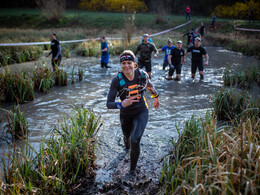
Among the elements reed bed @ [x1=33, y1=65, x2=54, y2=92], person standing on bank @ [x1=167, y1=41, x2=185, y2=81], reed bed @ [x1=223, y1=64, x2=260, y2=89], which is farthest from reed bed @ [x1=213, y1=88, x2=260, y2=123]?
reed bed @ [x1=33, y1=65, x2=54, y2=92]

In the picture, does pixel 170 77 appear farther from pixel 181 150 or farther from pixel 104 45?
pixel 181 150

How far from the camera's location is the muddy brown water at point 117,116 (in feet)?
12.0

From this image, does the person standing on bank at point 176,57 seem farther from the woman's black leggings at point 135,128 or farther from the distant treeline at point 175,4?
the distant treeline at point 175,4

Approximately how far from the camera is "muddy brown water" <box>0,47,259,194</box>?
367 centimetres

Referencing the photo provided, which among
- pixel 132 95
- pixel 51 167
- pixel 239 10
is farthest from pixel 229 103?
pixel 239 10

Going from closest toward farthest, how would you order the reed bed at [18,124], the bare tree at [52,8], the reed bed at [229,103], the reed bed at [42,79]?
1. the reed bed at [18,124]
2. the reed bed at [229,103]
3. the reed bed at [42,79]
4. the bare tree at [52,8]

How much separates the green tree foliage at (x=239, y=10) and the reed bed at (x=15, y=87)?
3330cm

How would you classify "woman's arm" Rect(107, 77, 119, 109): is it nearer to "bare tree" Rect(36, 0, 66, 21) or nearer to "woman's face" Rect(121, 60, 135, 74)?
"woman's face" Rect(121, 60, 135, 74)

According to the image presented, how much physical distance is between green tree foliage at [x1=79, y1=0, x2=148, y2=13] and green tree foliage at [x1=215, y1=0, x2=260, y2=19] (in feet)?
42.8

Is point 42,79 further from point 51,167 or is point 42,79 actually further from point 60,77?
→ point 51,167

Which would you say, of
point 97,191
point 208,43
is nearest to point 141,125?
point 97,191

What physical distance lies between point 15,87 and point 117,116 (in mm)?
3336

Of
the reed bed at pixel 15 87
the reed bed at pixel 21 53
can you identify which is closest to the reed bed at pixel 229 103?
the reed bed at pixel 15 87

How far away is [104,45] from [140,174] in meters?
8.84
